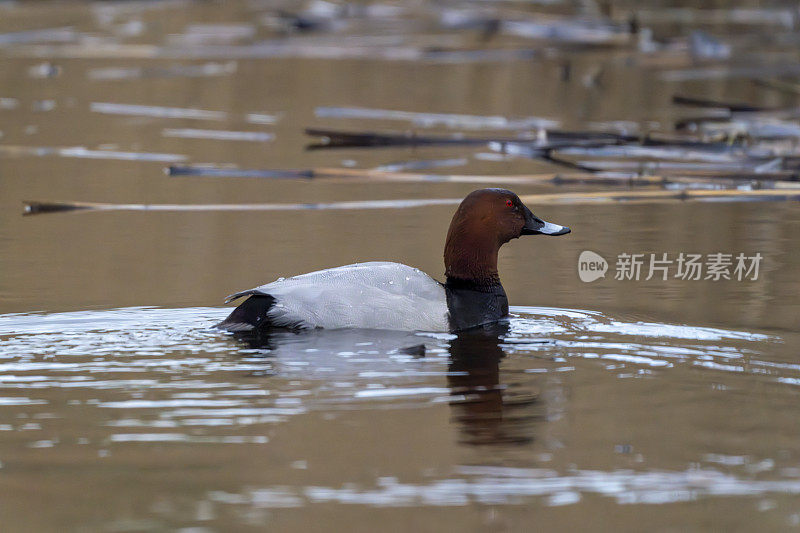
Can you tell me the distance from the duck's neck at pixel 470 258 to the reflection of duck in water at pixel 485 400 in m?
0.69

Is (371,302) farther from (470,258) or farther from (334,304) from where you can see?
(470,258)

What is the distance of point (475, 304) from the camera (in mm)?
6441

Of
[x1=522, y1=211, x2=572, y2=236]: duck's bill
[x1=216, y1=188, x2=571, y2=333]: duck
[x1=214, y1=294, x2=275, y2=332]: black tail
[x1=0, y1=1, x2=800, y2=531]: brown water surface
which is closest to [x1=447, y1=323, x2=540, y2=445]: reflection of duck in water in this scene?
[x1=0, y1=1, x2=800, y2=531]: brown water surface

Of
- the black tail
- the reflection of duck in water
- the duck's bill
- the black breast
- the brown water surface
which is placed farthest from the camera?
the duck's bill

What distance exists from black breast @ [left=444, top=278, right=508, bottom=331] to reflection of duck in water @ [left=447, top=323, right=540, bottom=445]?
0.28 meters

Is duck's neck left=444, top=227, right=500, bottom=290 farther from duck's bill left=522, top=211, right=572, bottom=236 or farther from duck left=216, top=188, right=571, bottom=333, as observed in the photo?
duck's bill left=522, top=211, right=572, bottom=236

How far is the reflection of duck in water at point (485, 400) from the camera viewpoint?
4.52 m

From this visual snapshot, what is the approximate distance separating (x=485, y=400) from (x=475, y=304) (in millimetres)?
1501

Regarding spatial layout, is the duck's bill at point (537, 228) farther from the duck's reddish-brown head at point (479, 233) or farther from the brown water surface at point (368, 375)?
the brown water surface at point (368, 375)

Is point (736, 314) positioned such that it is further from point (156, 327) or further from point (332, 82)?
point (332, 82)

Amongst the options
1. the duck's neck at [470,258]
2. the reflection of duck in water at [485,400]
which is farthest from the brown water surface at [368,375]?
the duck's neck at [470,258]

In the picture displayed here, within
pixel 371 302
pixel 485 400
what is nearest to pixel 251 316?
pixel 371 302

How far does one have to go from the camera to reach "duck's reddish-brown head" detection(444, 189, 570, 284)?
6746 millimetres

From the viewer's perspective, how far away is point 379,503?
3.84 m
